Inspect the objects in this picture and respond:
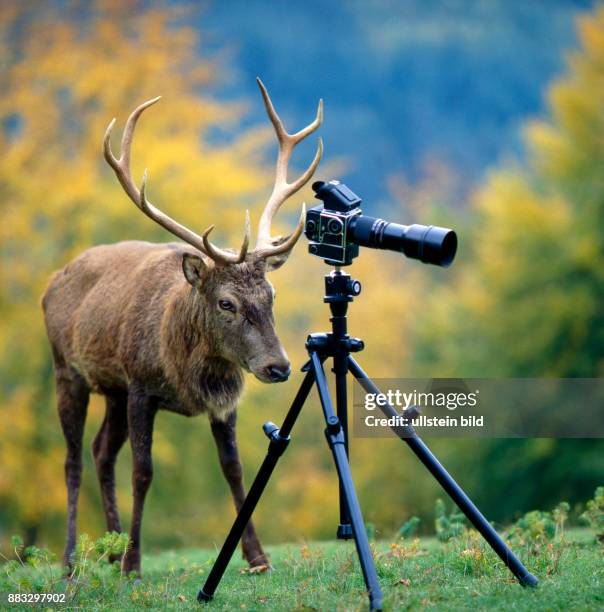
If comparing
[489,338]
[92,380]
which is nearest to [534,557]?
[92,380]

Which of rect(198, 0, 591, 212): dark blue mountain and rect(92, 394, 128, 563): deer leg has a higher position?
rect(198, 0, 591, 212): dark blue mountain

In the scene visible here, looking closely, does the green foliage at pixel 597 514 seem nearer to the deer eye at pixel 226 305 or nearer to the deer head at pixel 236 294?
the deer head at pixel 236 294

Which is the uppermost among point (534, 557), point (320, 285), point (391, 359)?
point (320, 285)

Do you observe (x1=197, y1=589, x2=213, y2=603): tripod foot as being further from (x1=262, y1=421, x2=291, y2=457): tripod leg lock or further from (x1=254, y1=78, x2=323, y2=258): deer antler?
(x1=254, y1=78, x2=323, y2=258): deer antler

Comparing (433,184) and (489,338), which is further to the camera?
(433,184)

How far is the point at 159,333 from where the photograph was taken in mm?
6363

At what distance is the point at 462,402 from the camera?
548cm

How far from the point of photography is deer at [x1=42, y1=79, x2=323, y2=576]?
18.7ft

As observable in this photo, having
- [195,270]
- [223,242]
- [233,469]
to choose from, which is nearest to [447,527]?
[233,469]

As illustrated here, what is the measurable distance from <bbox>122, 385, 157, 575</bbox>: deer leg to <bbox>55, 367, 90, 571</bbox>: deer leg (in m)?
0.99

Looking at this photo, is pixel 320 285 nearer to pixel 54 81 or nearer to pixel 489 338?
pixel 489 338

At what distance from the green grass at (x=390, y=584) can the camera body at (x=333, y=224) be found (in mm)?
1594

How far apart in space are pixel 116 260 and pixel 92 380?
92 cm

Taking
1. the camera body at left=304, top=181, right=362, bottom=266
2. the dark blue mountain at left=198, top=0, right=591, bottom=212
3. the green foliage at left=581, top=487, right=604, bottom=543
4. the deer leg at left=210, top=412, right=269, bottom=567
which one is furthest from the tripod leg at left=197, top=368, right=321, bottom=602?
the dark blue mountain at left=198, top=0, right=591, bottom=212
